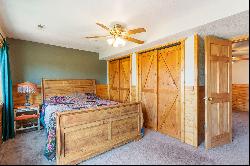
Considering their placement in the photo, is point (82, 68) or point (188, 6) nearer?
point (188, 6)

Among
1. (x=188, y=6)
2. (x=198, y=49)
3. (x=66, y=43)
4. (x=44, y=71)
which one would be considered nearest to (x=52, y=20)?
(x=66, y=43)

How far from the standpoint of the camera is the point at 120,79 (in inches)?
205

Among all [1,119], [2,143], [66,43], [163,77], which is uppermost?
[66,43]

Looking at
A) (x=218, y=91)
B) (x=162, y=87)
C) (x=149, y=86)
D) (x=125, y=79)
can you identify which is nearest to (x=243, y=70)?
(x=218, y=91)

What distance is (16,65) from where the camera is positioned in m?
4.16

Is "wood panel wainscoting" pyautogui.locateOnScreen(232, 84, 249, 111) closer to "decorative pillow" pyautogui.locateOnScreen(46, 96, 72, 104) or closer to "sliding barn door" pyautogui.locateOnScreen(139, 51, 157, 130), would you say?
"sliding barn door" pyautogui.locateOnScreen(139, 51, 157, 130)

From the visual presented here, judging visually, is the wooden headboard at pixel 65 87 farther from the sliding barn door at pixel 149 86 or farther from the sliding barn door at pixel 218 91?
the sliding barn door at pixel 218 91

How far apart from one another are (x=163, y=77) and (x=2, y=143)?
351 cm

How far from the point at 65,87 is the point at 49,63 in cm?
80

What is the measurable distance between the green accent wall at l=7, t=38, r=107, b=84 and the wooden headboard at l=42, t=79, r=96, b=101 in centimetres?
14

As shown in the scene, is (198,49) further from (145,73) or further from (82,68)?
(82,68)

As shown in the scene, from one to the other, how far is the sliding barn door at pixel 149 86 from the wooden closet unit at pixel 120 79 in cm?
58

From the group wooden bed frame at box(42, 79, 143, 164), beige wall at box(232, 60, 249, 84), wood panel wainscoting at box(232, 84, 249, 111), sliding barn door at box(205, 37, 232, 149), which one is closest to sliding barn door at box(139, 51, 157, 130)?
wooden bed frame at box(42, 79, 143, 164)

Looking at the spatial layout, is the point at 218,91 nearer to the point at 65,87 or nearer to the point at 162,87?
the point at 162,87
